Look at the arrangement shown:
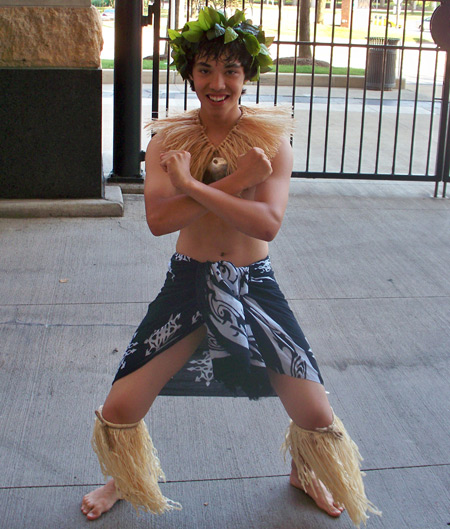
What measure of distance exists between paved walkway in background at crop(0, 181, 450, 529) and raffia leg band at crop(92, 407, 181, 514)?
0.15 meters

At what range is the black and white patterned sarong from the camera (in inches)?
99.0

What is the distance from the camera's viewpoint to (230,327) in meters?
2.50

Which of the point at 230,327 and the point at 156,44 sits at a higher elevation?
the point at 156,44

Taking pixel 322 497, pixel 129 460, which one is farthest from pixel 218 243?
pixel 322 497

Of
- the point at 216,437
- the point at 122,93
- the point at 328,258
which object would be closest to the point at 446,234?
the point at 328,258

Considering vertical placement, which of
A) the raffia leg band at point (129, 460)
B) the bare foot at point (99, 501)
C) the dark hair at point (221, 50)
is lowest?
the bare foot at point (99, 501)

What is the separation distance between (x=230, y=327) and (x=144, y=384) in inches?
13.4

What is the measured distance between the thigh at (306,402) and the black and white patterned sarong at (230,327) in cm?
3

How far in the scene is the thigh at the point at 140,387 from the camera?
251 centimetres

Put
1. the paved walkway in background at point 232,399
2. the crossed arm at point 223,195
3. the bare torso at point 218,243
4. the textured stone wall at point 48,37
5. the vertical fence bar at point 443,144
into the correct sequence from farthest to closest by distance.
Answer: the vertical fence bar at point 443,144, the textured stone wall at point 48,37, the paved walkway in background at point 232,399, the bare torso at point 218,243, the crossed arm at point 223,195

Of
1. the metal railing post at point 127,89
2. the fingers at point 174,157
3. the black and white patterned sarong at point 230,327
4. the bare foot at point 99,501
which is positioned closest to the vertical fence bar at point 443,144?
the metal railing post at point 127,89

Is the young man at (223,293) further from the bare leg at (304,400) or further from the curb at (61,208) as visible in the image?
the curb at (61,208)

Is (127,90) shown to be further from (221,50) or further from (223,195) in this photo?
(223,195)

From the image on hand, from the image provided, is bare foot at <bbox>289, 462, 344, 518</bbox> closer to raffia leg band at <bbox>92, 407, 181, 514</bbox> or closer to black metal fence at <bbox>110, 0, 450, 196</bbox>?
raffia leg band at <bbox>92, 407, 181, 514</bbox>
